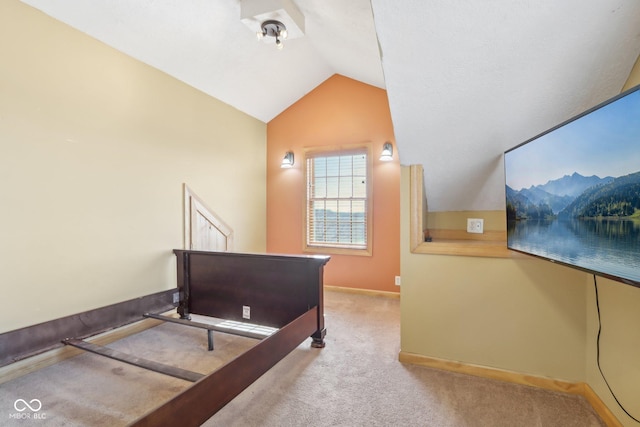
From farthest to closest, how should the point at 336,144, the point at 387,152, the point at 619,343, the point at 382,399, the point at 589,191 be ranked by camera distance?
the point at 336,144 < the point at 387,152 < the point at 382,399 < the point at 619,343 < the point at 589,191

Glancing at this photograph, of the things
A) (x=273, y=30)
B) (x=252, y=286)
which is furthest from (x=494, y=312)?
(x=273, y=30)

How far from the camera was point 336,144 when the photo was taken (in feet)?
14.4

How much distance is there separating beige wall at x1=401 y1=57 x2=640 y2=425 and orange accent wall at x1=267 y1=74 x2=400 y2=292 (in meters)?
1.80

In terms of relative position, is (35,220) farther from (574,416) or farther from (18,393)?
(574,416)

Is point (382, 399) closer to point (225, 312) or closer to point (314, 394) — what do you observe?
point (314, 394)

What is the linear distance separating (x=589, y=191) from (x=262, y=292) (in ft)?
7.83

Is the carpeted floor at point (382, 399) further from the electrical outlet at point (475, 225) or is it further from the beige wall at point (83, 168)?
the beige wall at point (83, 168)

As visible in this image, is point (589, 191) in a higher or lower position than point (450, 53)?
lower

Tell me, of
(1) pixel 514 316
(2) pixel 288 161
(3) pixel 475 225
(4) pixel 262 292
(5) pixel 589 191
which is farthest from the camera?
(2) pixel 288 161

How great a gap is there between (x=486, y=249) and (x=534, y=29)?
4.34 feet

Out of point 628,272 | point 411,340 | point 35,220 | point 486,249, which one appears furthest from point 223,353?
point 628,272

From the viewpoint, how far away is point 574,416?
1665 mm

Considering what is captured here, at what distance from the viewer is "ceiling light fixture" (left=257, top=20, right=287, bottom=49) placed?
2764 millimetres

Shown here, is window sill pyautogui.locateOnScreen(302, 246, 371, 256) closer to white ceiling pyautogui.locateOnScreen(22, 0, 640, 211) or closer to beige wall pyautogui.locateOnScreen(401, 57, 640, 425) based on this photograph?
white ceiling pyautogui.locateOnScreen(22, 0, 640, 211)
